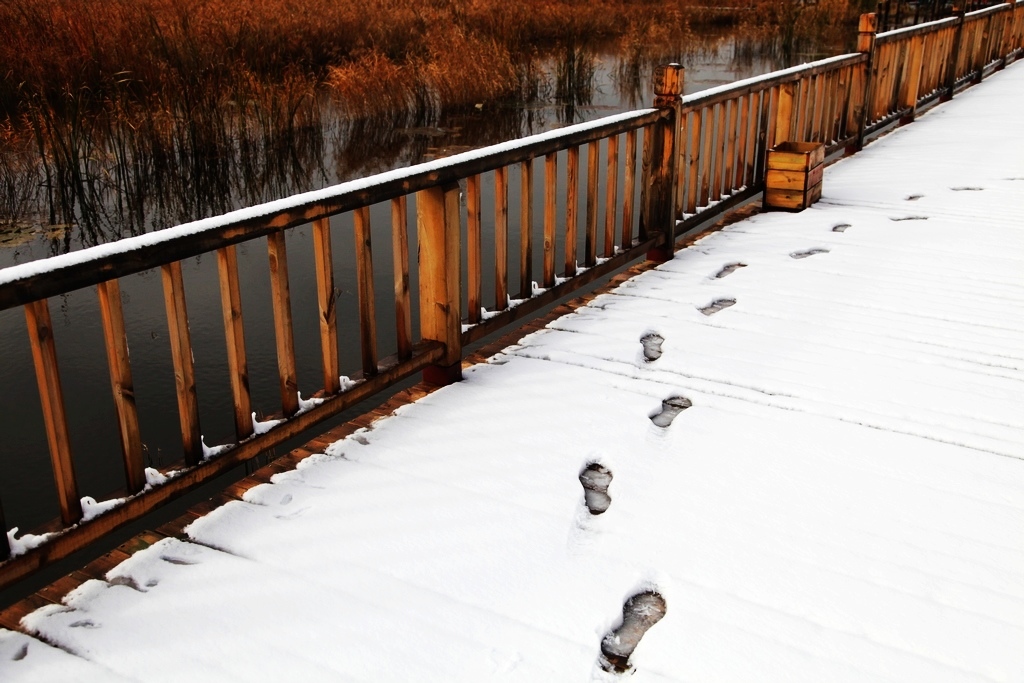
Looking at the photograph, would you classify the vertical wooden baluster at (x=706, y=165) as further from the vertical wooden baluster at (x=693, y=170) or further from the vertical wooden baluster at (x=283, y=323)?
the vertical wooden baluster at (x=283, y=323)

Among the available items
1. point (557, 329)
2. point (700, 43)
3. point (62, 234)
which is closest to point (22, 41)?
point (62, 234)

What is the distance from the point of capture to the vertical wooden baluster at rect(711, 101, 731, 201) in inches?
204

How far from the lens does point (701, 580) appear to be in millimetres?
2160

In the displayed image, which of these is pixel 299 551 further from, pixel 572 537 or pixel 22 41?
pixel 22 41

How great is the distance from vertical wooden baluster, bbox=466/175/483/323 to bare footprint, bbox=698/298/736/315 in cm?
105

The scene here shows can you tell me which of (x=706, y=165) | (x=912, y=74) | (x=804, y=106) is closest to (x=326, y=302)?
(x=706, y=165)

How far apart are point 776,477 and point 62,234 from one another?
6023 mm

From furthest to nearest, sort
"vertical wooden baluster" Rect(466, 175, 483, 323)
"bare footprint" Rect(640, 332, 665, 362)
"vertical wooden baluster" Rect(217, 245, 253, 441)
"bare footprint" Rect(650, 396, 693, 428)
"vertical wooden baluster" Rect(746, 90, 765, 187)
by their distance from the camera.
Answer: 1. "vertical wooden baluster" Rect(746, 90, 765, 187)
2. "bare footprint" Rect(640, 332, 665, 362)
3. "vertical wooden baluster" Rect(466, 175, 483, 323)
4. "bare footprint" Rect(650, 396, 693, 428)
5. "vertical wooden baluster" Rect(217, 245, 253, 441)

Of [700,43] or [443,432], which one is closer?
[443,432]

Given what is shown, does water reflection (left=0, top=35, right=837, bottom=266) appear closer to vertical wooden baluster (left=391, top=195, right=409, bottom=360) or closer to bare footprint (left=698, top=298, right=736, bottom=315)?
vertical wooden baluster (left=391, top=195, right=409, bottom=360)

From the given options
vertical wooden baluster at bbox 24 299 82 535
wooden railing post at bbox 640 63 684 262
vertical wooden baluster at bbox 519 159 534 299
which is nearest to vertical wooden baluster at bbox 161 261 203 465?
vertical wooden baluster at bbox 24 299 82 535

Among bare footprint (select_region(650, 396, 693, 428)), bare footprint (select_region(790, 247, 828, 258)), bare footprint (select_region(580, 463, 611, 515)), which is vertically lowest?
bare footprint (select_region(790, 247, 828, 258))

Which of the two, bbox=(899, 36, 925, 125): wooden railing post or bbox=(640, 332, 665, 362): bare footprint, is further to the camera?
bbox=(899, 36, 925, 125): wooden railing post

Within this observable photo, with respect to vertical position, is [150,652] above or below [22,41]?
below
